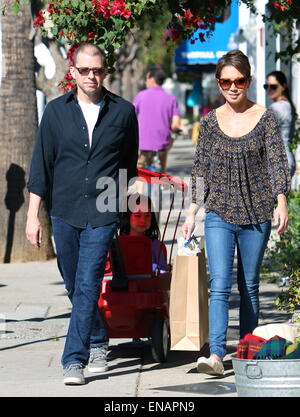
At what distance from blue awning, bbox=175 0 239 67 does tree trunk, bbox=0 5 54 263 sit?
967cm

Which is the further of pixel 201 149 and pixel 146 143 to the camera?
pixel 146 143

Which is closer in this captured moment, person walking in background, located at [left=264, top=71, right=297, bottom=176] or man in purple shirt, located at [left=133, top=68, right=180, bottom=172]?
person walking in background, located at [left=264, top=71, right=297, bottom=176]

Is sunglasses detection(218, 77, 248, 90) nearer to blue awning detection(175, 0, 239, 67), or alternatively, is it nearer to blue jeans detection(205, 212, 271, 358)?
blue jeans detection(205, 212, 271, 358)

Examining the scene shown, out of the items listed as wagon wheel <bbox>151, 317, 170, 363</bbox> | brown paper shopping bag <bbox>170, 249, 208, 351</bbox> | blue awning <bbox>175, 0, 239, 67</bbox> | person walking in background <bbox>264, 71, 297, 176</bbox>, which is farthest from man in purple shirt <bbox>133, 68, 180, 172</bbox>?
brown paper shopping bag <bbox>170, 249, 208, 351</bbox>

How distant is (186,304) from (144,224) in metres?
0.88

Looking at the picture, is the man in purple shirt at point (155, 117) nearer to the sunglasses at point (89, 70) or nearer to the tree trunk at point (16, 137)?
the tree trunk at point (16, 137)

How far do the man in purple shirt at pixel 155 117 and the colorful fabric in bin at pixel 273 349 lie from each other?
1026cm

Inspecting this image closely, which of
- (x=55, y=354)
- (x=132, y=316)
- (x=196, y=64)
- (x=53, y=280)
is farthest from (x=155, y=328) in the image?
(x=196, y=64)

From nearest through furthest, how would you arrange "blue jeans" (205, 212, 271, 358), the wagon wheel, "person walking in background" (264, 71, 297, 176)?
"blue jeans" (205, 212, 271, 358)
the wagon wheel
"person walking in background" (264, 71, 297, 176)

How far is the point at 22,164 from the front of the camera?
40.5ft

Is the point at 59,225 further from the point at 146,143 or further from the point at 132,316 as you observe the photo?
the point at 146,143

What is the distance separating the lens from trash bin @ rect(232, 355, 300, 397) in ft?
19.1

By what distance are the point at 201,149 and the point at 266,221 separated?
571 mm

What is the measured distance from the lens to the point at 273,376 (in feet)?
19.2
